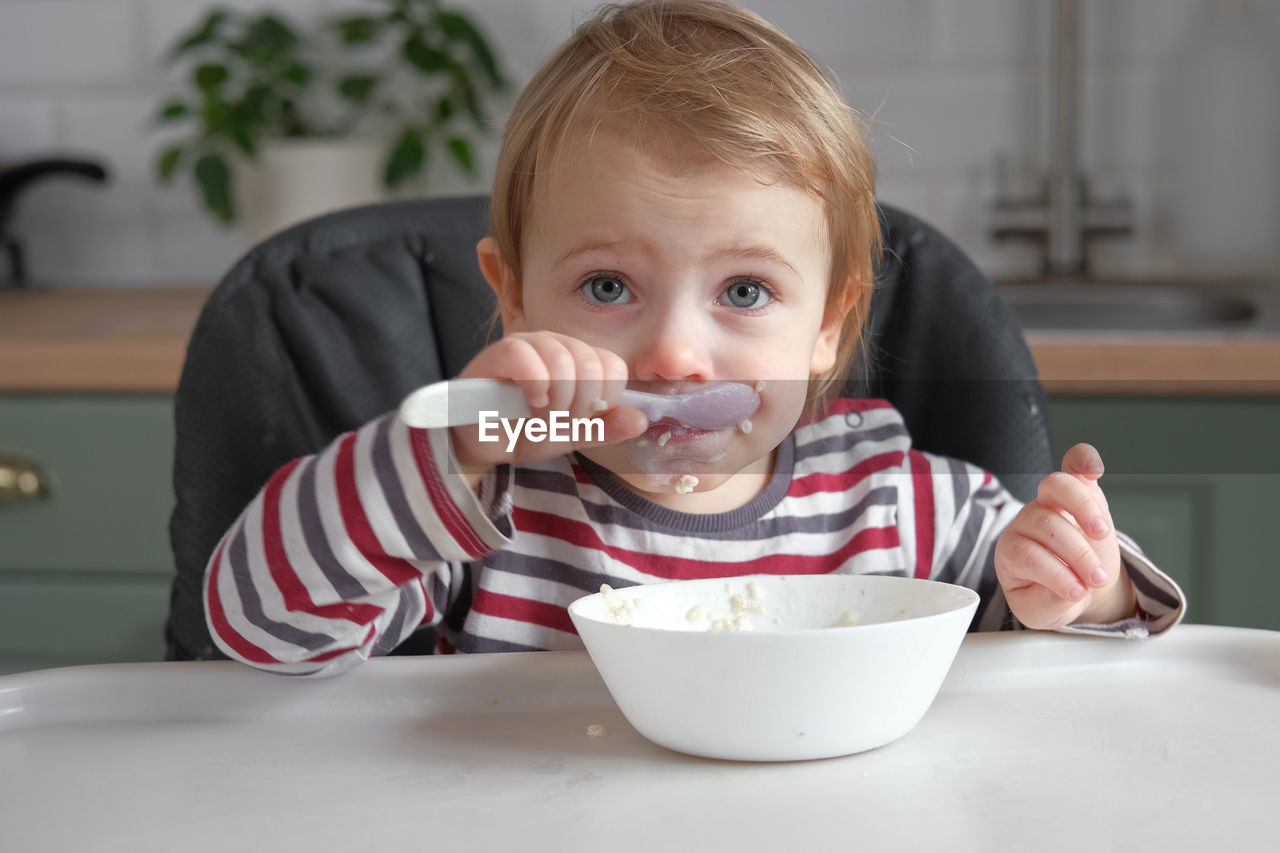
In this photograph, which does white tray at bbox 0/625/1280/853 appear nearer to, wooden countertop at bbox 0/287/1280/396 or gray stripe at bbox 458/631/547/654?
gray stripe at bbox 458/631/547/654

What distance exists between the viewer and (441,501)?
603 mm

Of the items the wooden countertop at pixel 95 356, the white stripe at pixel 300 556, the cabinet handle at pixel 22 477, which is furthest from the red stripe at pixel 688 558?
the cabinet handle at pixel 22 477

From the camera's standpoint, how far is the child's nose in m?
0.64

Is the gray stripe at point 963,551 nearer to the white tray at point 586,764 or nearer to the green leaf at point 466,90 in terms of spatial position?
the white tray at point 586,764

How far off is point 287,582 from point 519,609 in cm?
19

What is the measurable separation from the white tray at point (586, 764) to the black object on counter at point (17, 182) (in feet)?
4.45

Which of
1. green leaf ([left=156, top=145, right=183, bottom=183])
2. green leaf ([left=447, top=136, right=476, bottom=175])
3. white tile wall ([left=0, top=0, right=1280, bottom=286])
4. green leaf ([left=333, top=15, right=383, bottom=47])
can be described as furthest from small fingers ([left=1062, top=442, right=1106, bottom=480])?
green leaf ([left=156, top=145, right=183, bottom=183])

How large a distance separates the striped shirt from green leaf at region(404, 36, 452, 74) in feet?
3.38

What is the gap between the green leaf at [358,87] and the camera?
1775 millimetres

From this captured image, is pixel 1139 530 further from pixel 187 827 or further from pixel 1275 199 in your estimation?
pixel 187 827

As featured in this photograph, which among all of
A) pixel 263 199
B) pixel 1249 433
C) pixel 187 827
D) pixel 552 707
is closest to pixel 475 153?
pixel 263 199

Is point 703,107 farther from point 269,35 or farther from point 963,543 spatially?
point 269,35

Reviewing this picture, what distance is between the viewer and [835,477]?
894mm

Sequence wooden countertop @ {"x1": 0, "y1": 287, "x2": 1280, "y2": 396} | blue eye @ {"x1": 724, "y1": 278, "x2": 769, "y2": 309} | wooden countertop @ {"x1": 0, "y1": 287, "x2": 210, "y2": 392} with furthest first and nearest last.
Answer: wooden countertop @ {"x1": 0, "y1": 287, "x2": 210, "y2": 392} → wooden countertop @ {"x1": 0, "y1": 287, "x2": 1280, "y2": 396} → blue eye @ {"x1": 724, "y1": 278, "x2": 769, "y2": 309}
